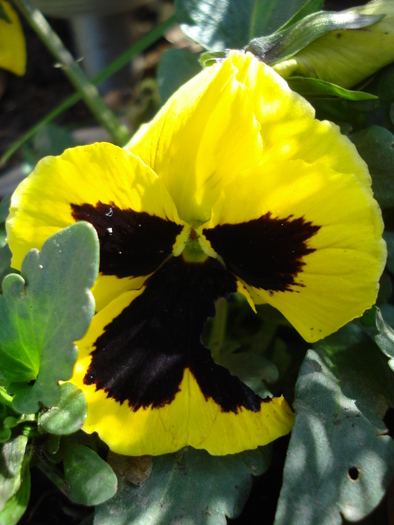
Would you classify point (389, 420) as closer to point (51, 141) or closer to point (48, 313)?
point (48, 313)

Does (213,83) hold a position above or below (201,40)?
above

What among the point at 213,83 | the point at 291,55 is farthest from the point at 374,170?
the point at 213,83

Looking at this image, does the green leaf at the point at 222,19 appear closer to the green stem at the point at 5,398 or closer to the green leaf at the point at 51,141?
the green leaf at the point at 51,141

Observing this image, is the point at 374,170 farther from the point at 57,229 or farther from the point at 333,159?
the point at 57,229

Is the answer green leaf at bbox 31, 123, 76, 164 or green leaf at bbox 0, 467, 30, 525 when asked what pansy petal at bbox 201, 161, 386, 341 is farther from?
green leaf at bbox 31, 123, 76, 164

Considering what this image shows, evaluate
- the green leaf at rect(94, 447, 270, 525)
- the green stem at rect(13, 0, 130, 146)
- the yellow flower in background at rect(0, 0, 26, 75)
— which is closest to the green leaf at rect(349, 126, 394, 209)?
the green leaf at rect(94, 447, 270, 525)

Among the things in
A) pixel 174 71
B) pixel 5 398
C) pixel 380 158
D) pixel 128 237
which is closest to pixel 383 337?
pixel 380 158

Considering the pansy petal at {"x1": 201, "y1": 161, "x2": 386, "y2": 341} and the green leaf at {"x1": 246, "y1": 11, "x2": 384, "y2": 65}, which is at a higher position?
the green leaf at {"x1": 246, "y1": 11, "x2": 384, "y2": 65}
